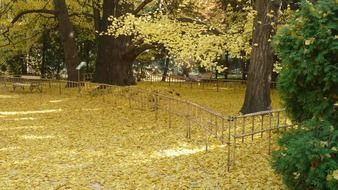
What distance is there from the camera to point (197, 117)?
36.0 ft

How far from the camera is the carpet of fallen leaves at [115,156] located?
6.57m

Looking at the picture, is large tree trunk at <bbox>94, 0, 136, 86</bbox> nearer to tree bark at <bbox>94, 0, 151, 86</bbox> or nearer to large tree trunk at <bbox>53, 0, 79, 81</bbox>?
tree bark at <bbox>94, 0, 151, 86</bbox>

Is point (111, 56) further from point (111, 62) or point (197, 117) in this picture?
point (197, 117)

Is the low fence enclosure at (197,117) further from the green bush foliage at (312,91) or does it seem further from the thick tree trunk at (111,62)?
the thick tree trunk at (111,62)

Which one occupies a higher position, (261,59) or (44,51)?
(44,51)

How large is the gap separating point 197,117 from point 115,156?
3.35m

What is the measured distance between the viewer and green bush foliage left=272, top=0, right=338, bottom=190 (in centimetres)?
416

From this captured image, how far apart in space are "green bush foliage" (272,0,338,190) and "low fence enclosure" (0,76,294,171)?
1150 mm

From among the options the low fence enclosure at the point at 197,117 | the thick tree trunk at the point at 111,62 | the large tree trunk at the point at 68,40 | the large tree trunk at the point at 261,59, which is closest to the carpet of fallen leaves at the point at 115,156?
the low fence enclosure at the point at 197,117

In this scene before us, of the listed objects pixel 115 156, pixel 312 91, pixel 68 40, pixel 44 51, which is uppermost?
pixel 68 40

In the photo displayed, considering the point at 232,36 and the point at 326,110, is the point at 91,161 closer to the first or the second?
the point at 326,110

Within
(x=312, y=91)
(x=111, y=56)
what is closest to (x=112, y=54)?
(x=111, y=56)

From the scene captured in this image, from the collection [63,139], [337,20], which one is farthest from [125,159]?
[337,20]

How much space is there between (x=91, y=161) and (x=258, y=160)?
3.14 meters
